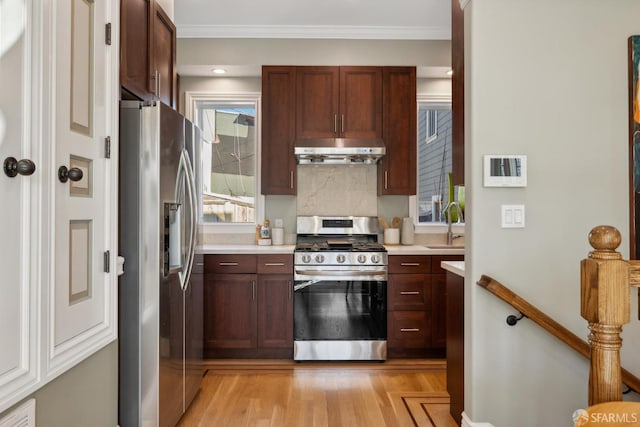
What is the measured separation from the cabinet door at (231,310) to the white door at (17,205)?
7.39 feet

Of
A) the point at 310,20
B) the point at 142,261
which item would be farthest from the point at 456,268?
the point at 310,20

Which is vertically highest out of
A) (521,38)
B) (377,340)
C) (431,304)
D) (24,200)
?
(521,38)

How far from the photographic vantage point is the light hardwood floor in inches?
103

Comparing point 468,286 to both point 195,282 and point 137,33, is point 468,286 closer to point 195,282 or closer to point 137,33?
point 195,282

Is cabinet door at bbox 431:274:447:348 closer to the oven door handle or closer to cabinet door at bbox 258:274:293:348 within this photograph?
the oven door handle

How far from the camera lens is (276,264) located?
3.64m

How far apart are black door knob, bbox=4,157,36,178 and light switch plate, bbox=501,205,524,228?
75.6 inches

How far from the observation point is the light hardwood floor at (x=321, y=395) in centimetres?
260

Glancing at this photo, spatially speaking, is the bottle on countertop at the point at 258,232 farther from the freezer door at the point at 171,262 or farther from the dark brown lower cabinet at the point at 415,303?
the freezer door at the point at 171,262

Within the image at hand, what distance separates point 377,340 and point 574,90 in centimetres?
230

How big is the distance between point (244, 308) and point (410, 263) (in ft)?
4.61

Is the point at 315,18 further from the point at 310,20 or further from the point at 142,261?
the point at 142,261

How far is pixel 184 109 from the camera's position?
430 cm

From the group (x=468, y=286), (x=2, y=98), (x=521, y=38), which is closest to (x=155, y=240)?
(x=2, y=98)
